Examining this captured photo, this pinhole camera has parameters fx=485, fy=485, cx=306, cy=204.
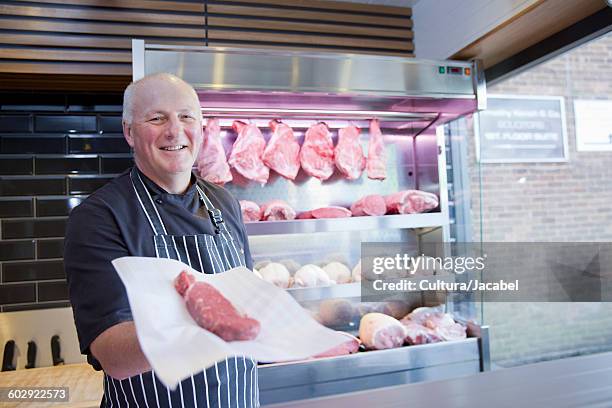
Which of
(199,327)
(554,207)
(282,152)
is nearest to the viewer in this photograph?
(199,327)

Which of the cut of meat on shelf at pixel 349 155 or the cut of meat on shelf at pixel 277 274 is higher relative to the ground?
the cut of meat on shelf at pixel 349 155

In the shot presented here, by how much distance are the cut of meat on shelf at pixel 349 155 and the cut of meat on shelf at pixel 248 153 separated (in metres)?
0.42

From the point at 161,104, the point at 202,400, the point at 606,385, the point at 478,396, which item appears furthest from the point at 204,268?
the point at 606,385

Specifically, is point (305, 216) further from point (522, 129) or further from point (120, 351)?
point (522, 129)

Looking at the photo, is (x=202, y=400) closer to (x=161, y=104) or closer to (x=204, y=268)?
(x=204, y=268)

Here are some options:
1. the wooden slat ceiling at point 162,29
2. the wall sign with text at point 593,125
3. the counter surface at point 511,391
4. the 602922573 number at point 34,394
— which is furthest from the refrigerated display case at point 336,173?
the counter surface at point 511,391

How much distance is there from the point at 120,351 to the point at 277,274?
1450 millimetres

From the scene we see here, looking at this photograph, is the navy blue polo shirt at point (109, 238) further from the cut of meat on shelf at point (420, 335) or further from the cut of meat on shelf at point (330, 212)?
the cut of meat on shelf at point (420, 335)

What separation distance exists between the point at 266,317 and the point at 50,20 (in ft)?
7.78

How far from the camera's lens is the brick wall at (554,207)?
258 centimetres

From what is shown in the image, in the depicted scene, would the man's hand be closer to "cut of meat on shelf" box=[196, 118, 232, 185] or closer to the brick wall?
"cut of meat on shelf" box=[196, 118, 232, 185]

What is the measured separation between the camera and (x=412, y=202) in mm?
2609

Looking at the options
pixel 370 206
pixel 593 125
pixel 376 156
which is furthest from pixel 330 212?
pixel 593 125

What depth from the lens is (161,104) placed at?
51.0 inches
